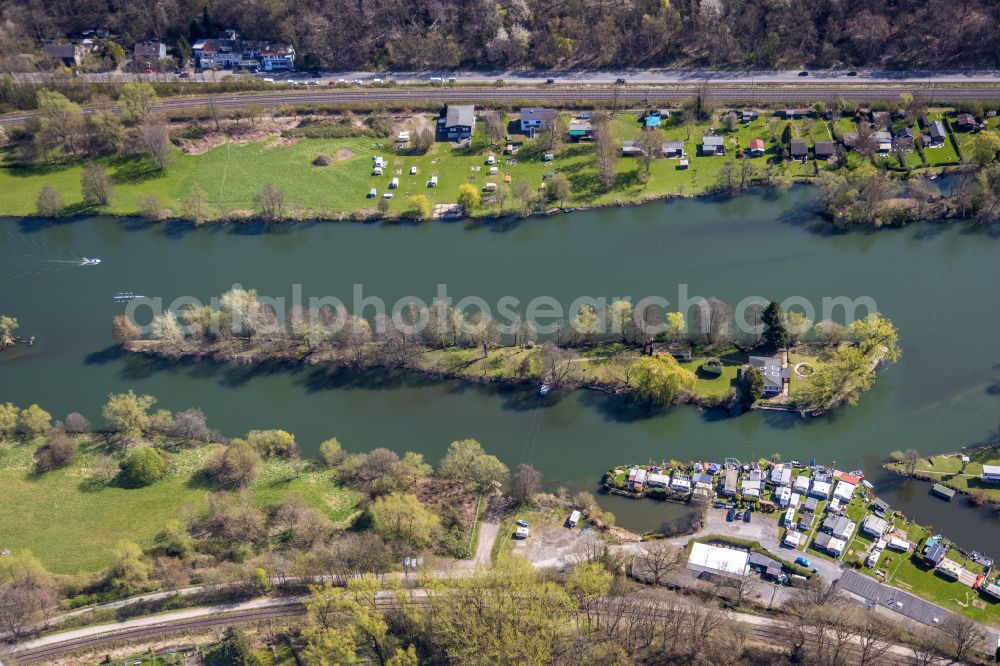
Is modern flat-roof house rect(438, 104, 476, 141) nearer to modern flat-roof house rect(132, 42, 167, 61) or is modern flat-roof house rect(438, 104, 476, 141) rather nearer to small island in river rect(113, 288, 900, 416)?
small island in river rect(113, 288, 900, 416)

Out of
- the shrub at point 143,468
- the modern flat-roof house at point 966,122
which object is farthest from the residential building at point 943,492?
the shrub at point 143,468

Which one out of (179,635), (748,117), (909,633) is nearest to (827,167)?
(748,117)

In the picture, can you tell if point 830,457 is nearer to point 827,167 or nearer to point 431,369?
point 431,369

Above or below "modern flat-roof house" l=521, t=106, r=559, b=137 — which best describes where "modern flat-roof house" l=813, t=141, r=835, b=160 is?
below

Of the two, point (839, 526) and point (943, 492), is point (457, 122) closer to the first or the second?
point (839, 526)

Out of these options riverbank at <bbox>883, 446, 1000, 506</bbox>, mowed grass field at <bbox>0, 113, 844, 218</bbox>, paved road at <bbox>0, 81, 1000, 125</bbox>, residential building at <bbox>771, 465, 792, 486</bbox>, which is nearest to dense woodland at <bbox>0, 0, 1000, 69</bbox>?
paved road at <bbox>0, 81, 1000, 125</bbox>

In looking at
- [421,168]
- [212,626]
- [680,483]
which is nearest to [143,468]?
[212,626]

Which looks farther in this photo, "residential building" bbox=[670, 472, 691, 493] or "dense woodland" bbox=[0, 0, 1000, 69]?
"dense woodland" bbox=[0, 0, 1000, 69]
